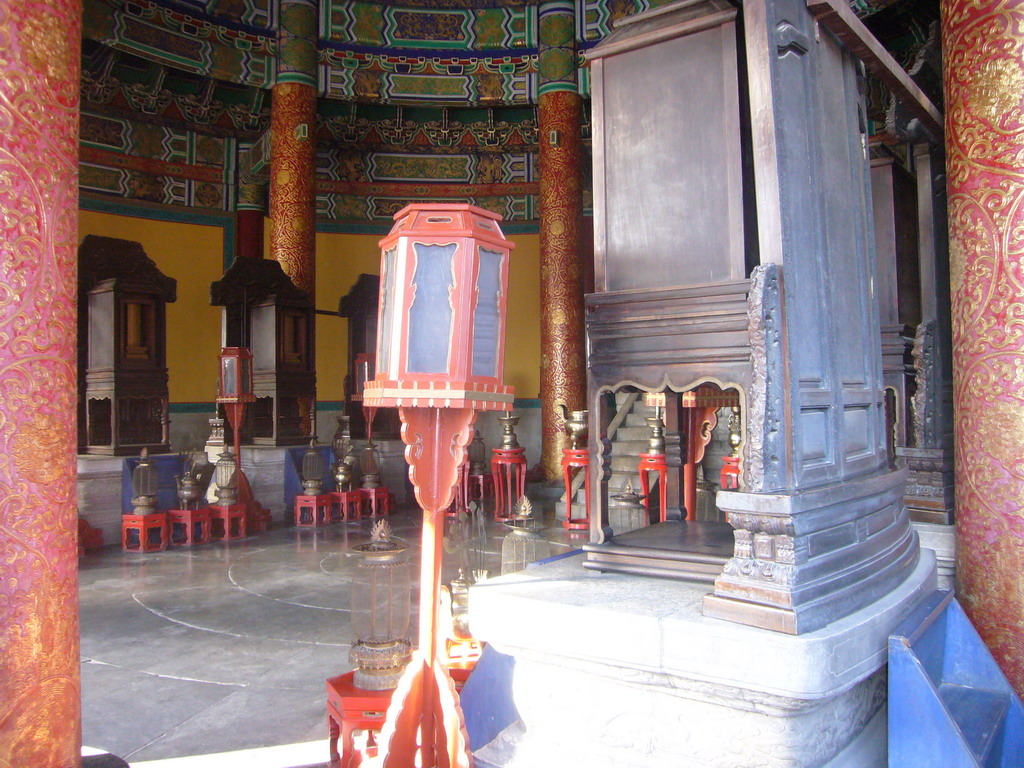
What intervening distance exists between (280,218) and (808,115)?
23.6ft

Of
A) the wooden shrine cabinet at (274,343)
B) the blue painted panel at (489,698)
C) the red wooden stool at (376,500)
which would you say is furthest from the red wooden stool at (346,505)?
the blue painted panel at (489,698)

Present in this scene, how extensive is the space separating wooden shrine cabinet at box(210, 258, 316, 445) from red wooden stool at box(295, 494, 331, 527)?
0.93 m

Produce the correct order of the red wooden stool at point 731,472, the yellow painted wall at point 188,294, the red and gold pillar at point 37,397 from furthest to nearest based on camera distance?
1. the yellow painted wall at point 188,294
2. the red wooden stool at point 731,472
3. the red and gold pillar at point 37,397

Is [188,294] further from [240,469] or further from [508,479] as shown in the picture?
[508,479]

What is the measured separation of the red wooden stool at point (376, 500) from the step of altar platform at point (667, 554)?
208 inches

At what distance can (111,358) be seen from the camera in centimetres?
666

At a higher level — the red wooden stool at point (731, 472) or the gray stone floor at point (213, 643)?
the red wooden stool at point (731, 472)

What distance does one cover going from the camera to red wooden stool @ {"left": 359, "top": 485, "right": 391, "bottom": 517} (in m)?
7.34

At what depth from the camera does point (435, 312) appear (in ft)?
6.14

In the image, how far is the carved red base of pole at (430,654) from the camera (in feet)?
5.92

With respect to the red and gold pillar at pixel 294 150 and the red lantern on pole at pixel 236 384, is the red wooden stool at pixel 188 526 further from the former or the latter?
the red and gold pillar at pixel 294 150

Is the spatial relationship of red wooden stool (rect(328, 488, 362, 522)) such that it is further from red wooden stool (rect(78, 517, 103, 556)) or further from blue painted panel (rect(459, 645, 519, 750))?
blue painted panel (rect(459, 645, 519, 750))

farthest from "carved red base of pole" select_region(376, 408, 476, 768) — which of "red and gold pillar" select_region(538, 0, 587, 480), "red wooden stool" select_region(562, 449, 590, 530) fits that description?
"red and gold pillar" select_region(538, 0, 587, 480)

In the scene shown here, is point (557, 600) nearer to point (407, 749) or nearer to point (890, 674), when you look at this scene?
point (407, 749)
